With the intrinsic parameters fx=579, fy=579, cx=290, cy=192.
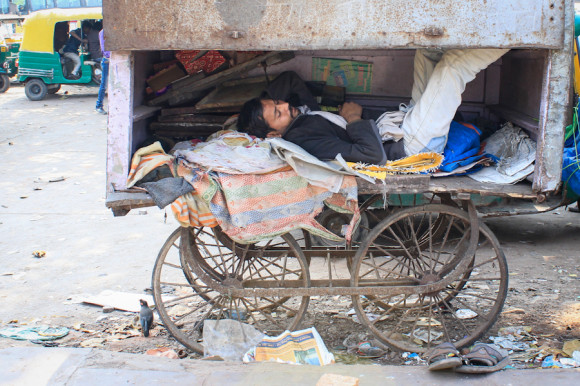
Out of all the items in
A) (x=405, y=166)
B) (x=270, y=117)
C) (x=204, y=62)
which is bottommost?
(x=405, y=166)

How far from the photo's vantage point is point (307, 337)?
3367 mm

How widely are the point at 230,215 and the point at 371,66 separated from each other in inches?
83.1

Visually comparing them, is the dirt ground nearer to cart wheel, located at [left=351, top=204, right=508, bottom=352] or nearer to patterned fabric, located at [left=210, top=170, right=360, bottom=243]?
cart wheel, located at [left=351, top=204, right=508, bottom=352]

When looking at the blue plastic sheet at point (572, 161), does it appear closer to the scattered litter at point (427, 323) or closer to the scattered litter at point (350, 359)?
the scattered litter at point (427, 323)

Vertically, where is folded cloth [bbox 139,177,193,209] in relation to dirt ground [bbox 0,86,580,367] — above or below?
above

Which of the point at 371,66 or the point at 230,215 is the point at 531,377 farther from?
the point at 371,66

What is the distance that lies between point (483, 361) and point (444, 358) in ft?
0.68

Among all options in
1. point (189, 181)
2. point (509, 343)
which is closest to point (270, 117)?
point (189, 181)

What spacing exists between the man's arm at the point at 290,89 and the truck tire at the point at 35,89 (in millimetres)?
11184

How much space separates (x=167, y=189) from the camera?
3037mm

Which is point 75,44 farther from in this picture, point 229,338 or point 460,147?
point 460,147

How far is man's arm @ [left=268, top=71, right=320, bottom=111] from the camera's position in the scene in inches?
168

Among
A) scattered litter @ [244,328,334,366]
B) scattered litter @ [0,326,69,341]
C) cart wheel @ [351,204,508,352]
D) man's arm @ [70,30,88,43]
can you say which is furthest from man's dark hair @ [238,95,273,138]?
man's arm @ [70,30,88,43]

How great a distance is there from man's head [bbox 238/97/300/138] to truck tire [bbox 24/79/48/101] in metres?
11.7
